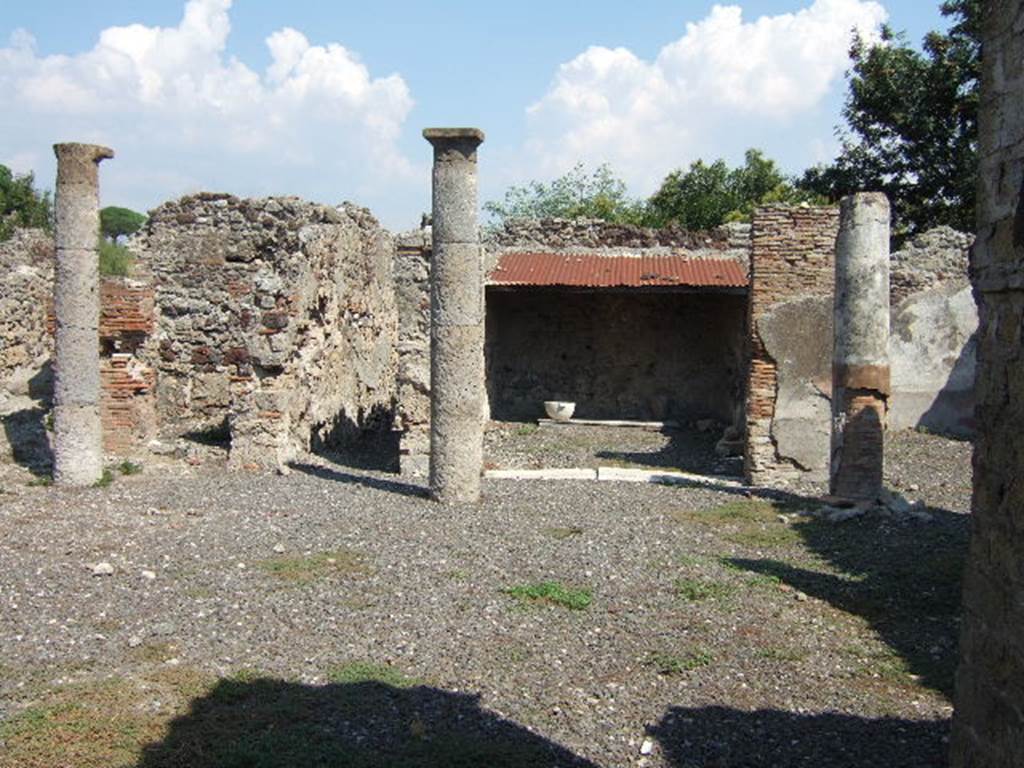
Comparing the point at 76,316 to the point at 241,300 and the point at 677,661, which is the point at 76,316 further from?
the point at 677,661

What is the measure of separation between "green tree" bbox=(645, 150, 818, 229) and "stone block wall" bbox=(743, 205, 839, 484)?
709 inches

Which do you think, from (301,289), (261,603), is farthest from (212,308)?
(261,603)

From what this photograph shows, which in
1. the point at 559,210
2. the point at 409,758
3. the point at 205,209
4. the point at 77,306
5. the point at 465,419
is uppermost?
the point at 559,210

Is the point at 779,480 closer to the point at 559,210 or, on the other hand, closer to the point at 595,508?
the point at 595,508

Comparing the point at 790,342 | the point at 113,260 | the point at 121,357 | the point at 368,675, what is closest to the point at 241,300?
the point at 121,357

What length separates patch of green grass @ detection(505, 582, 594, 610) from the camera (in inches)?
273

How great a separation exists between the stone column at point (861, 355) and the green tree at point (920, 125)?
12547 mm

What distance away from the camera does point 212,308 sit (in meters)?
15.7

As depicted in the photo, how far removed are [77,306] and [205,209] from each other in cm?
496

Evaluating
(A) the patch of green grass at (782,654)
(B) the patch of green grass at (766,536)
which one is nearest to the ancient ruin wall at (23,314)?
(B) the patch of green grass at (766,536)

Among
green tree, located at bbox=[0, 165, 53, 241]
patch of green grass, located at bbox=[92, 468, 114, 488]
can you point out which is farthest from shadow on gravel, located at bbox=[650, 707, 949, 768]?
green tree, located at bbox=[0, 165, 53, 241]

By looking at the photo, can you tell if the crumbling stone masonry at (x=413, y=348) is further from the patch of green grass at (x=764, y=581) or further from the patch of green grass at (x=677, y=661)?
the patch of green grass at (x=677, y=661)

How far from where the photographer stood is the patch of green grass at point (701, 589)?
717cm

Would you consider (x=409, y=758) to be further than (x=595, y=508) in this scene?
No
